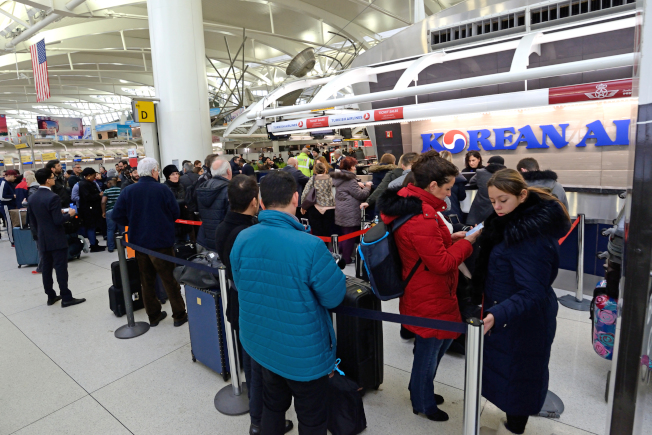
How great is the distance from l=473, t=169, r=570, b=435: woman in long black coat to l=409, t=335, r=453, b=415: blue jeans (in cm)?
34

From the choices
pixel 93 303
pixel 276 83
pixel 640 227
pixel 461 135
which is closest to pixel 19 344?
pixel 93 303

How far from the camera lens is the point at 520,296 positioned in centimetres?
206

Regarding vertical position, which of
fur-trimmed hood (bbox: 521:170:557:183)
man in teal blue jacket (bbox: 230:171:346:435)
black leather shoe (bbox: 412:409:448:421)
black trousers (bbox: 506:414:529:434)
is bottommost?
black leather shoe (bbox: 412:409:448:421)

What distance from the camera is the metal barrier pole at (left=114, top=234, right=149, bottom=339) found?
14.0ft

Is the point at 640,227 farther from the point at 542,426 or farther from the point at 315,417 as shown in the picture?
the point at 542,426

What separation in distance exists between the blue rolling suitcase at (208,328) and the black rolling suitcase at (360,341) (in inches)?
40.2

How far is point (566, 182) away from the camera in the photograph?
9.30m

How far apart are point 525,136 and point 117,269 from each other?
924cm

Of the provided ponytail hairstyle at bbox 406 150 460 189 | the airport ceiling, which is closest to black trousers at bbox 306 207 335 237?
ponytail hairstyle at bbox 406 150 460 189

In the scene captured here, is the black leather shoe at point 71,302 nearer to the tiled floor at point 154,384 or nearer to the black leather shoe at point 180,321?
the tiled floor at point 154,384

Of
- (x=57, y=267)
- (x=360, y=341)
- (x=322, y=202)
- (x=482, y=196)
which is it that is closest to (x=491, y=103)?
(x=482, y=196)

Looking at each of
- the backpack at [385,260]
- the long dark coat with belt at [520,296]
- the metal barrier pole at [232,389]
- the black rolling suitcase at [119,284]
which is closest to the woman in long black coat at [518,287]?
the long dark coat with belt at [520,296]

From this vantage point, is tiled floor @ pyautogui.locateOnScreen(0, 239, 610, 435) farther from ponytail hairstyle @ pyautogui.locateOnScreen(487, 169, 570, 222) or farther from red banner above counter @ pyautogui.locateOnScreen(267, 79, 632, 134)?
red banner above counter @ pyautogui.locateOnScreen(267, 79, 632, 134)

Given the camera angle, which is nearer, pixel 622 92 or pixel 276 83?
pixel 622 92
